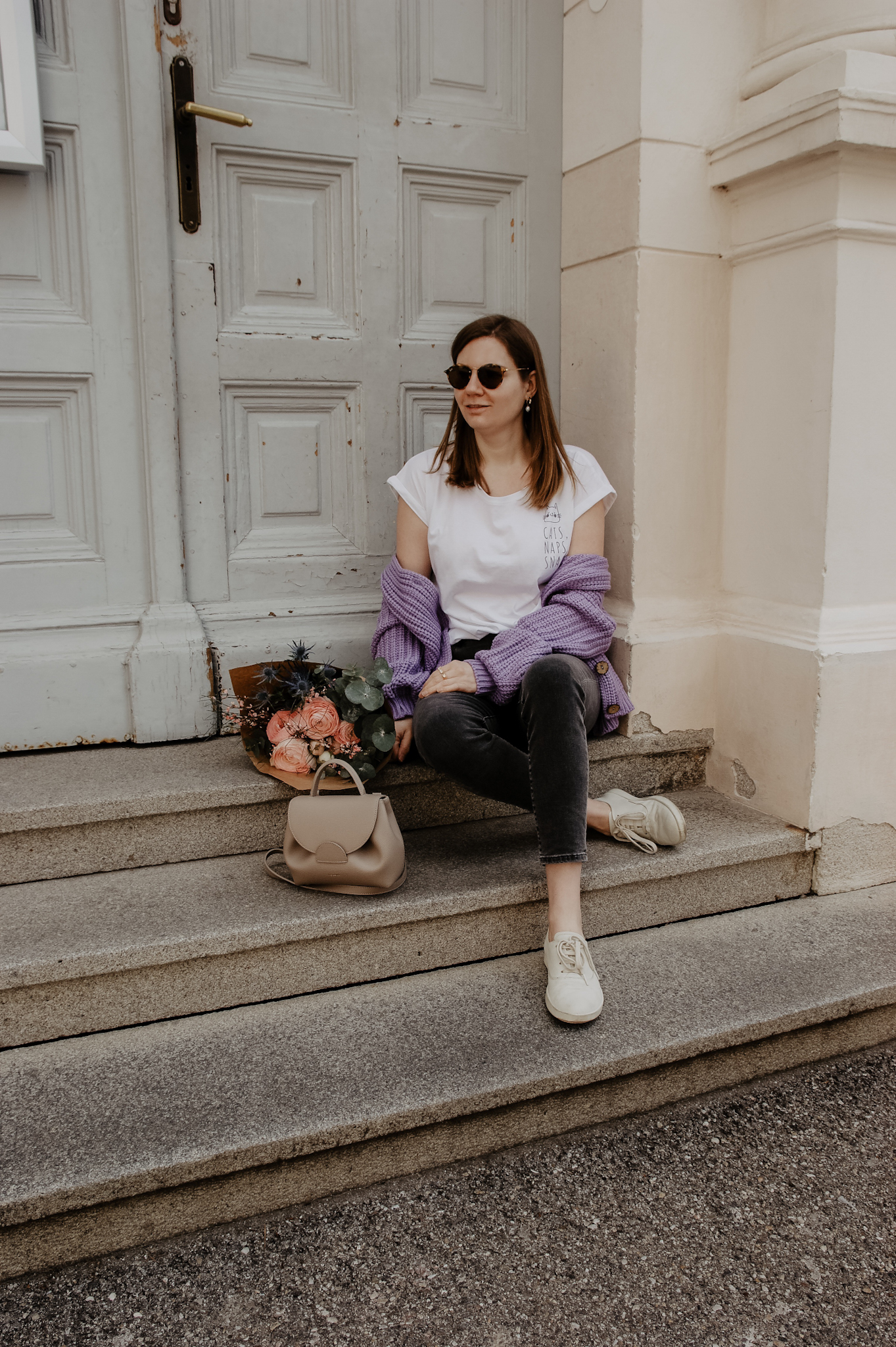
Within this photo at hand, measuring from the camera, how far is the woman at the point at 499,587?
7.20ft

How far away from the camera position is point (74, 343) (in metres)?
2.41

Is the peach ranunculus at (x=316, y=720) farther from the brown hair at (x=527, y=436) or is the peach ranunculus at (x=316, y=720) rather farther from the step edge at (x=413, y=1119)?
the step edge at (x=413, y=1119)

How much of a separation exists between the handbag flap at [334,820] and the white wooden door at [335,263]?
801 mm

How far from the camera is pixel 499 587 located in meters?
2.42

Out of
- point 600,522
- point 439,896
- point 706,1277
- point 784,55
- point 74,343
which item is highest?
point 784,55

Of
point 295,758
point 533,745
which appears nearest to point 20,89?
point 295,758

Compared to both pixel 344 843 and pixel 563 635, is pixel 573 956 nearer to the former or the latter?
pixel 344 843

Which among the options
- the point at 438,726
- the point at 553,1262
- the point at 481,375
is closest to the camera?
the point at 553,1262

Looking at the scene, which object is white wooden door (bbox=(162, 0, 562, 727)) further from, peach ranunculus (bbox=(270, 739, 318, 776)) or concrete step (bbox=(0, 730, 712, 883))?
peach ranunculus (bbox=(270, 739, 318, 776))

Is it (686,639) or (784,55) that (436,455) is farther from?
(784,55)

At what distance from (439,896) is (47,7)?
90.0 inches

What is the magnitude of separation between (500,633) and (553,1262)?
1343 millimetres

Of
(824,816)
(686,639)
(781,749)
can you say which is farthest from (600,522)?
(824,816)

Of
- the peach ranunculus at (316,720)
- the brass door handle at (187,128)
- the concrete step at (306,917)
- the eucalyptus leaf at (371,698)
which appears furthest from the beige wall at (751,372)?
the brass door handle at (187,128)
